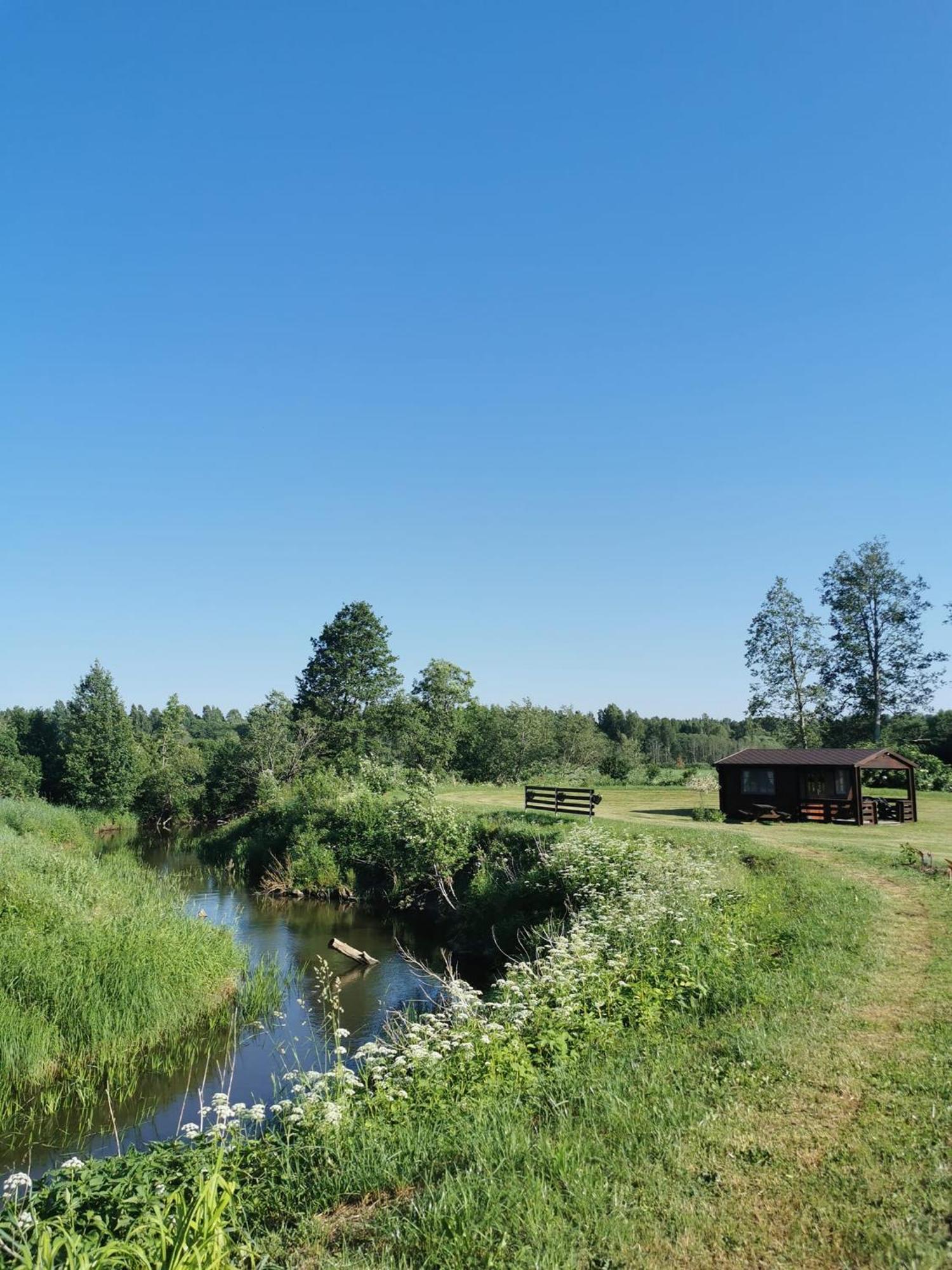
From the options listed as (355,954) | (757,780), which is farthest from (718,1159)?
(757,780)

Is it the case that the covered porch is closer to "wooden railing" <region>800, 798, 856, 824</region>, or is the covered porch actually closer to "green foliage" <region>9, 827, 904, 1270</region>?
"wooden railing" <region>800, 798, 856, 824</region>

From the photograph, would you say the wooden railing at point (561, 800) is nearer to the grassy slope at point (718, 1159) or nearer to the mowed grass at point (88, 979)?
the mowed grass at point (88, 979)

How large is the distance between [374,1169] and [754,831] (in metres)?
21.6

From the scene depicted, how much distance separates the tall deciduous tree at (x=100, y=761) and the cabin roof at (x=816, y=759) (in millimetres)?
40351

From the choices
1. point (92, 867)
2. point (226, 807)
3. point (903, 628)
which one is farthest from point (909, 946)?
point (226, 807)

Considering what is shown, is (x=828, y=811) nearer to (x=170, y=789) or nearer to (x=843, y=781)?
(x=843, y=781)

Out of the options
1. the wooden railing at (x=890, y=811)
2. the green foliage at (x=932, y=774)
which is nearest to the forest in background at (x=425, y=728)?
the green foliage at (x=932, y=774)

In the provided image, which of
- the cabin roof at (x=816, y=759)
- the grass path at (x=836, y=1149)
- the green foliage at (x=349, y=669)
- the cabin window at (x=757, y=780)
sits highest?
the green foliage at (x=349, y=669)

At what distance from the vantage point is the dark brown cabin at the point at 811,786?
2745cm

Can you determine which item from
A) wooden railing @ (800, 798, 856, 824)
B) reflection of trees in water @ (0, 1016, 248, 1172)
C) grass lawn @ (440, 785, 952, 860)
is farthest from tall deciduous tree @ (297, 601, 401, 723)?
reflection of trees in water @ (0, 1016, 248, 1172)

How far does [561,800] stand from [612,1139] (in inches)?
929

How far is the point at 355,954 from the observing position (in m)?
19.0

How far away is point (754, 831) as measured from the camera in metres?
24.8

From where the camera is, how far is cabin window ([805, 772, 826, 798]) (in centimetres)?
2884
